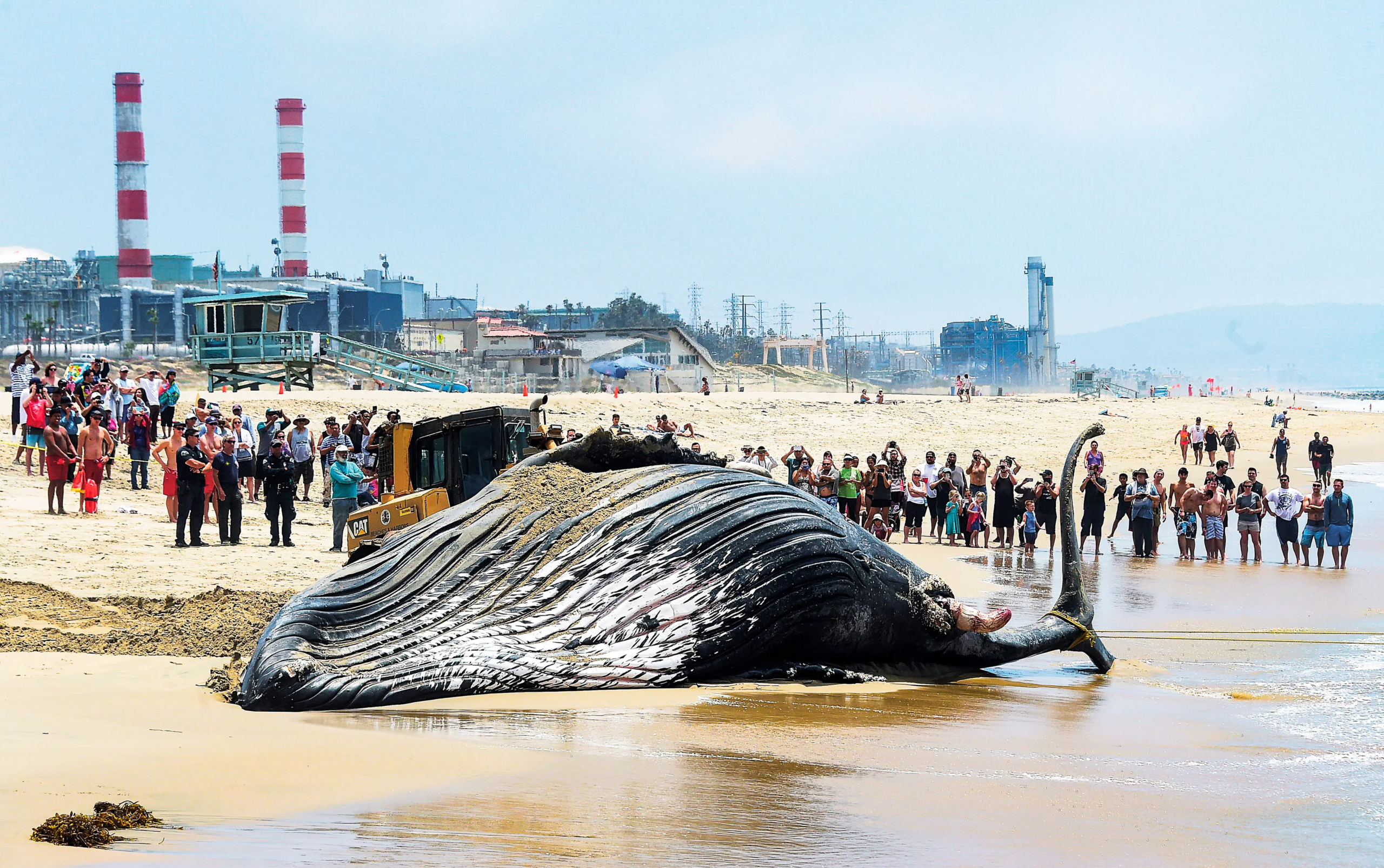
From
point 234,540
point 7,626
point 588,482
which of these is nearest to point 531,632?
point 588,482

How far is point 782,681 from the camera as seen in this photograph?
9.09 m

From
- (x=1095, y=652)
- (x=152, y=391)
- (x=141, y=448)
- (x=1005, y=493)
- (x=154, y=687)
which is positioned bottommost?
(x=1095, y=652)

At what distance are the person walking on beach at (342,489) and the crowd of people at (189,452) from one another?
0.05ft

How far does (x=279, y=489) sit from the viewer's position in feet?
57.9

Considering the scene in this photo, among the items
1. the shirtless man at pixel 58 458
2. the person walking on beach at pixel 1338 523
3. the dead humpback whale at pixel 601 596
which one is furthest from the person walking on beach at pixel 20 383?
the person walking on beach at pixel 1338 523

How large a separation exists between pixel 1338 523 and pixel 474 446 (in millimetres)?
14366

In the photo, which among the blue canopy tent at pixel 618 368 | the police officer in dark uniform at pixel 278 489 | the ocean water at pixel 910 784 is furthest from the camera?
the blue canopy tent at pixel 618 368

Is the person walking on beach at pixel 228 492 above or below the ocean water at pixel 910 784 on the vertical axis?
above

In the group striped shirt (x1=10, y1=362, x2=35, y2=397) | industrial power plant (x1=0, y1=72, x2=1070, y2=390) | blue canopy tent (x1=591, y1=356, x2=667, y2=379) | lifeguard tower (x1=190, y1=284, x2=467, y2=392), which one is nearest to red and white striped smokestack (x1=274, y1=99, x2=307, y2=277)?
industrial power plant (x1=0, y1=72, x2=1070, y2=390)

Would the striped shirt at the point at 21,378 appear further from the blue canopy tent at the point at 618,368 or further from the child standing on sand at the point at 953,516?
the blue canopy tent at the point at 618,368

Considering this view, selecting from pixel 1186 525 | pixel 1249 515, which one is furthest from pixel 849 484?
pixel 1249 515

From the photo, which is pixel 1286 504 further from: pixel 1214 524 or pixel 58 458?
pixel 58 458

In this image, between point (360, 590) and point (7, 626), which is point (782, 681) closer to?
point (360, 590)

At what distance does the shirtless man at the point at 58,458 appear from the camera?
58.6 ft
